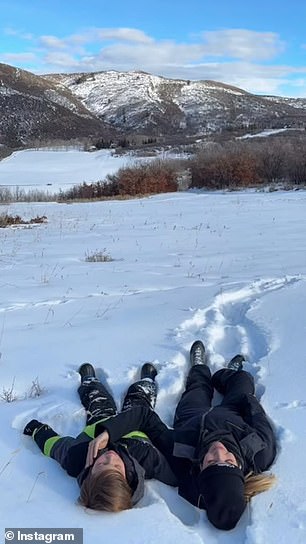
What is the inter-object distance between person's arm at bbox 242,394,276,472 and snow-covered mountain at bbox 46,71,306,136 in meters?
83.7

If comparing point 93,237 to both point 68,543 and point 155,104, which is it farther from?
point 155,104

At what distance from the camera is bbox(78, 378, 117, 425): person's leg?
12.7 feet

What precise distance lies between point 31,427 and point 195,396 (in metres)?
1.20

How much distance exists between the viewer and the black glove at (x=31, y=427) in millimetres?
3662

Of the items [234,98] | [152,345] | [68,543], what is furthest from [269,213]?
[234,98]

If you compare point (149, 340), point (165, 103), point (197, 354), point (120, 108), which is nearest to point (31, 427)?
point (197, 354)

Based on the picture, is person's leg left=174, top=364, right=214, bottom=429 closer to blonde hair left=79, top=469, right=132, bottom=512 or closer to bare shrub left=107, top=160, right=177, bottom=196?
blonde hair left=79, top=469, right=132, bottom=512

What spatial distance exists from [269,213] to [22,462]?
Result: 12.5 metres

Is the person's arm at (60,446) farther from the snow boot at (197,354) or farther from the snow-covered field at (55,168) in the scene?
the snow-covered field at (55,168)

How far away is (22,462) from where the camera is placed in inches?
134

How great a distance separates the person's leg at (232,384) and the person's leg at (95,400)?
33.1 inches

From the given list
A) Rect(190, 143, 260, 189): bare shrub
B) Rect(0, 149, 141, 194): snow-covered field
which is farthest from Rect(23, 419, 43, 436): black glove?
Rect(0, 149, 141, 194): snow-covered field

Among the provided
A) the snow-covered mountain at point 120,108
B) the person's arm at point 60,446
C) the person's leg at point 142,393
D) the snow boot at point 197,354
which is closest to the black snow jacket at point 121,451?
the person's arm at point 60,446

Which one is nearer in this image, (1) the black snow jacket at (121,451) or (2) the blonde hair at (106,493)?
(2) the blonde hair at (106,493)
